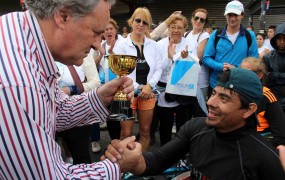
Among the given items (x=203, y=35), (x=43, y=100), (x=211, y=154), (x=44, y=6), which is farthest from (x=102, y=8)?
(x=203, y=35)

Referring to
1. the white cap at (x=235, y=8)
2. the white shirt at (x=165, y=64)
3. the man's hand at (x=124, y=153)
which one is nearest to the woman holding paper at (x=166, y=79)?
the white shirt at (x=165, y=64)

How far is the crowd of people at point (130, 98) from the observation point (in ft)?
3.09

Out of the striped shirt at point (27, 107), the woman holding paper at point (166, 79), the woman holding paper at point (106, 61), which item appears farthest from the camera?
the woman holding paper at point (166, 79)

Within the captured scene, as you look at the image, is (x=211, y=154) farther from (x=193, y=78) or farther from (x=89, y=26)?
(x=193, y=78)

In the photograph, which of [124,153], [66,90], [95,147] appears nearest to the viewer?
[124,153]

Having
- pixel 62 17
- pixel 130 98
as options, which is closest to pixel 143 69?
pixel 130 98

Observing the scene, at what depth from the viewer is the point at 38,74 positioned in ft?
3.39

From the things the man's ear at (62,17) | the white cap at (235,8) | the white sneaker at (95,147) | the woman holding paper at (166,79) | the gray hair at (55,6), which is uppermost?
the white cap at (235,8)

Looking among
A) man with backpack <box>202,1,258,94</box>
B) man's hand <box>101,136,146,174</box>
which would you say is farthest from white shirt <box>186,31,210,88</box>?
man's hand <box>101,136,146,174</box>

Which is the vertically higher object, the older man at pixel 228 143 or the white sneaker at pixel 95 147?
the older man at pixel 228 143

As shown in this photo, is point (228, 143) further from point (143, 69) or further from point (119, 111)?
point (143, 69)

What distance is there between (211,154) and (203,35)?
9.25 ft

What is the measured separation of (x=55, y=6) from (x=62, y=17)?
4cm

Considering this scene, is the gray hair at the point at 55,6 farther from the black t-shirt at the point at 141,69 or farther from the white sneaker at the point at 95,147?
the white sneaker at the point at 95,147
